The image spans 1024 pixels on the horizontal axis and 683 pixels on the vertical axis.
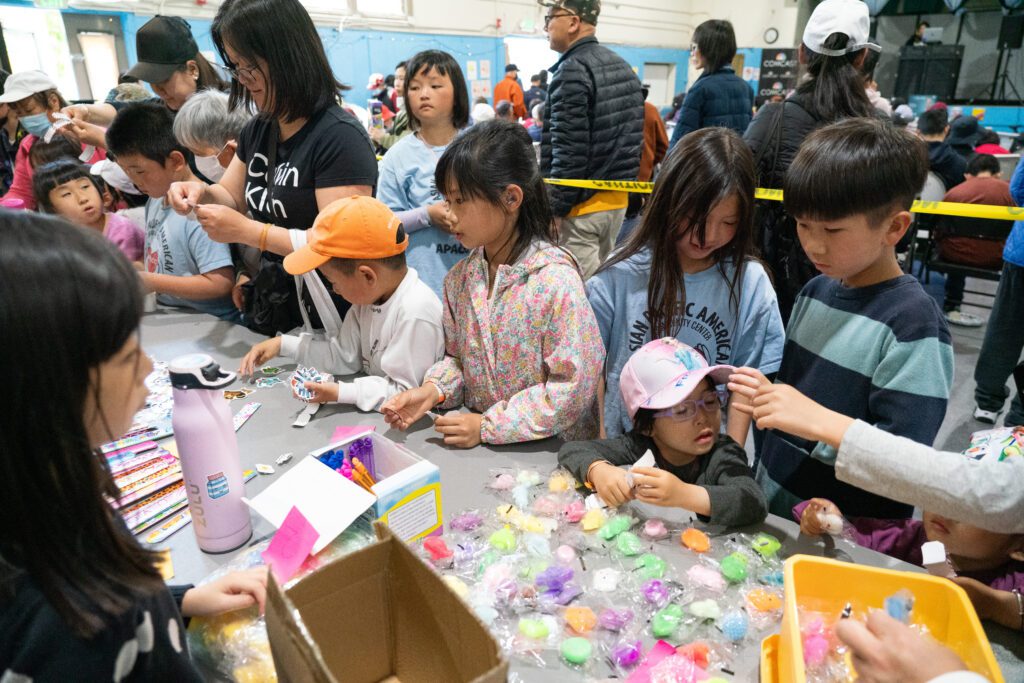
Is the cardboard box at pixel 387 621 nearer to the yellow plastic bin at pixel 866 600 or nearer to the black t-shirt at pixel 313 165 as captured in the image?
A: the yellow plastic bin at pixel 866 600

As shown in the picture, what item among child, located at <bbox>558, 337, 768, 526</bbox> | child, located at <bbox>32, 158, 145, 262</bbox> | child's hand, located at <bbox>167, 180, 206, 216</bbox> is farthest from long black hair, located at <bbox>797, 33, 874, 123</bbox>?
child, located at <bbox>32, 158, 145, 262</bbox>

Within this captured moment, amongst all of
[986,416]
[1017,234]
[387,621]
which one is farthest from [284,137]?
[986,416]

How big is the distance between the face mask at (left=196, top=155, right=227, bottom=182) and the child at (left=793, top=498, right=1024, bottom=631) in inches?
108

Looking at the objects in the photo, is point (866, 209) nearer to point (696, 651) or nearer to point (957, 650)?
point (957, 650)

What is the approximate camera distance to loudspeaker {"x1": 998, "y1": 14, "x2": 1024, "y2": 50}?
13391 millimetres

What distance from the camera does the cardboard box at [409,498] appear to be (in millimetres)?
1193

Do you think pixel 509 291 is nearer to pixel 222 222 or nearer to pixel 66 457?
pixel 222 222

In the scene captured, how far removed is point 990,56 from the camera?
46.3ft

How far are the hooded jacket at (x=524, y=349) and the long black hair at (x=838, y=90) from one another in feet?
5.37

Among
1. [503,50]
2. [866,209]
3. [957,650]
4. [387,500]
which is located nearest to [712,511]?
[957,650]

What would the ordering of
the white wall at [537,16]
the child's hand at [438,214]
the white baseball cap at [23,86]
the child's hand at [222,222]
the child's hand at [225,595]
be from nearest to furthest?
1. the child's hand at [225,595]
2. the child's hand at [222,222]
3. the child's hand at [438,214]
4. the white baseball cap at [23,86]
5. the white wall at [537,16]

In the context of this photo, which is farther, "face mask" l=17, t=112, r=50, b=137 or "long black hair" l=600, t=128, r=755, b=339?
"face mask" l=17, t=112, r=50, b=137

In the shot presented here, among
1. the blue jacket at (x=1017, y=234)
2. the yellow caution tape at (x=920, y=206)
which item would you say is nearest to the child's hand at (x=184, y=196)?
the yellow caution tape at (x=920, y=206)

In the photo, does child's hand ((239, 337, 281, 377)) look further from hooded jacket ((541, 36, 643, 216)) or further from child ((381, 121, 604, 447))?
hooded jacket ((541, 36, 643, 216))
